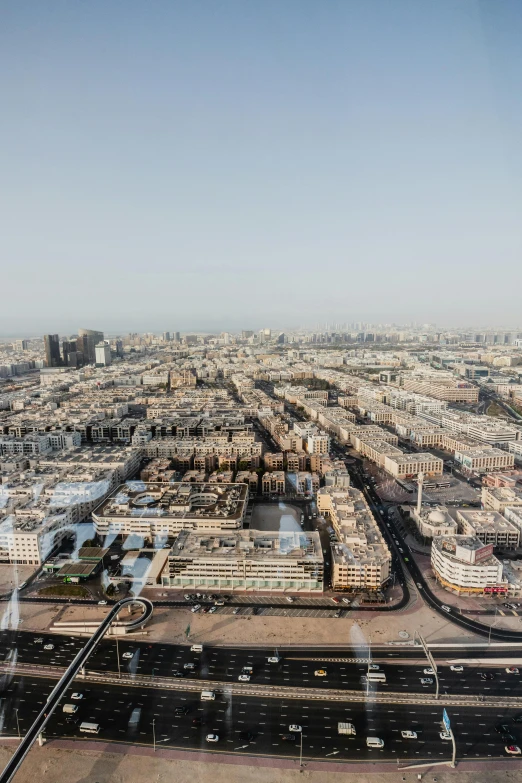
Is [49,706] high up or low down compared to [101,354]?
down

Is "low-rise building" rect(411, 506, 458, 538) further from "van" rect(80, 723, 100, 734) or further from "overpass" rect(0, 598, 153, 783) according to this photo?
"van" rect(80, 723, 100, 734)

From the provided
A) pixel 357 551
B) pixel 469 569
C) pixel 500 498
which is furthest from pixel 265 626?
pixel 500 498

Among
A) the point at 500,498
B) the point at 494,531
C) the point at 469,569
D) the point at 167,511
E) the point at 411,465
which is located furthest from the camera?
the point at 411,465

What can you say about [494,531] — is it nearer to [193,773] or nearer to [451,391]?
[193,773]

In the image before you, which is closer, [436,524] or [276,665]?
[276,665]

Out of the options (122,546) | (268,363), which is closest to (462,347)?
(268,363)

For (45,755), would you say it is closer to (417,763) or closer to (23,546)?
(417,763)

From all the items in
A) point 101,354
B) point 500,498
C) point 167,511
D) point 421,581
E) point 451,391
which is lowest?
point 421,581
